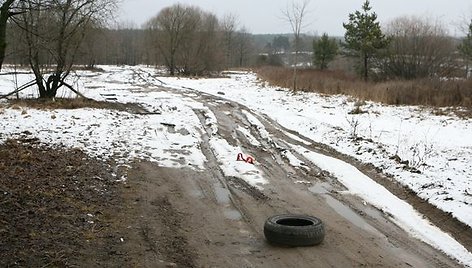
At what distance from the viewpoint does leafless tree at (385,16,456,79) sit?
132 ft

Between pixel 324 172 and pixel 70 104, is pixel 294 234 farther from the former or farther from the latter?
pixel 70 104

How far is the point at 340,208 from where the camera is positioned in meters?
7.98

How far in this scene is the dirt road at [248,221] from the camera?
18.8ft

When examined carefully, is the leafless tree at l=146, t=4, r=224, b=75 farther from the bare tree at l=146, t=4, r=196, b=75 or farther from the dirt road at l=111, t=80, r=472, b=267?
the dirt road at l=111, t=80, r=472, b=267

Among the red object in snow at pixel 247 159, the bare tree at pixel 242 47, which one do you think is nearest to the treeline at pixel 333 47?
the red object in snow at pixel 247 159

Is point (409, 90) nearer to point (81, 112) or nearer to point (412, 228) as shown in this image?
point (81, 112)

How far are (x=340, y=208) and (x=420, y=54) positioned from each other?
3670 cm

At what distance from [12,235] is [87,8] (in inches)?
646

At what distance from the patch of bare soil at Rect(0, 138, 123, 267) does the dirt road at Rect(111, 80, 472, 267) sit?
1.26 feet

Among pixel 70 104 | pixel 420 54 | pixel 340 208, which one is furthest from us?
pixel 420 54

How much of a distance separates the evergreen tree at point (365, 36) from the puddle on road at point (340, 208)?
33772mm

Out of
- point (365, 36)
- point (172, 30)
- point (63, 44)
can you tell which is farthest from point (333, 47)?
point (63, 44)

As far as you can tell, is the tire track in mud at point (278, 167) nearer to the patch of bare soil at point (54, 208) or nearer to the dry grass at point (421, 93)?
the patch of bare soil at point (54, 208)

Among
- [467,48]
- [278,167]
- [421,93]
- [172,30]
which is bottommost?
[278,167]
